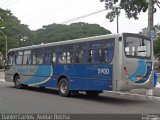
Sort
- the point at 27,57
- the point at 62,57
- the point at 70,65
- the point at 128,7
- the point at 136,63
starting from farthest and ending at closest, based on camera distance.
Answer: the point at 128,7
the point at 27,57
the point at 62,57
the point at 70,65
the point at 136,63

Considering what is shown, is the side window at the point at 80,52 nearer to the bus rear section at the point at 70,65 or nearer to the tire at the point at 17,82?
the bus rear section at the point at 70,65

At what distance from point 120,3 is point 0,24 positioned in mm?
40836

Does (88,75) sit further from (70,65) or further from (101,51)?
(70,65)

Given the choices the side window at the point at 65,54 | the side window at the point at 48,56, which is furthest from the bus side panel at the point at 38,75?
the side window at the point at 65,54

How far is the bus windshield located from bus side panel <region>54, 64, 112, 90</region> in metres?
1.10

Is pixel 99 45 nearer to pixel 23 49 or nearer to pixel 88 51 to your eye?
pixel 88 51

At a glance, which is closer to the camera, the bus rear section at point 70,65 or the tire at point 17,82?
the bus rear section at point 70,65

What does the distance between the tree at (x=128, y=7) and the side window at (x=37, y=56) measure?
10.8 m

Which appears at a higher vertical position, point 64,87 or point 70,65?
point 70,65

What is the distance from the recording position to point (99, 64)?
14258mm

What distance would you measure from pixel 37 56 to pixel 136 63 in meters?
7.09

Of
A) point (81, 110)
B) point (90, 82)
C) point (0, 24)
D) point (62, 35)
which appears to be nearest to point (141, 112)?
point (81, 110)

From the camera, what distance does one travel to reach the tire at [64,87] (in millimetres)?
16297

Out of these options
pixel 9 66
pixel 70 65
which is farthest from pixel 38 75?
pixel 9 66
